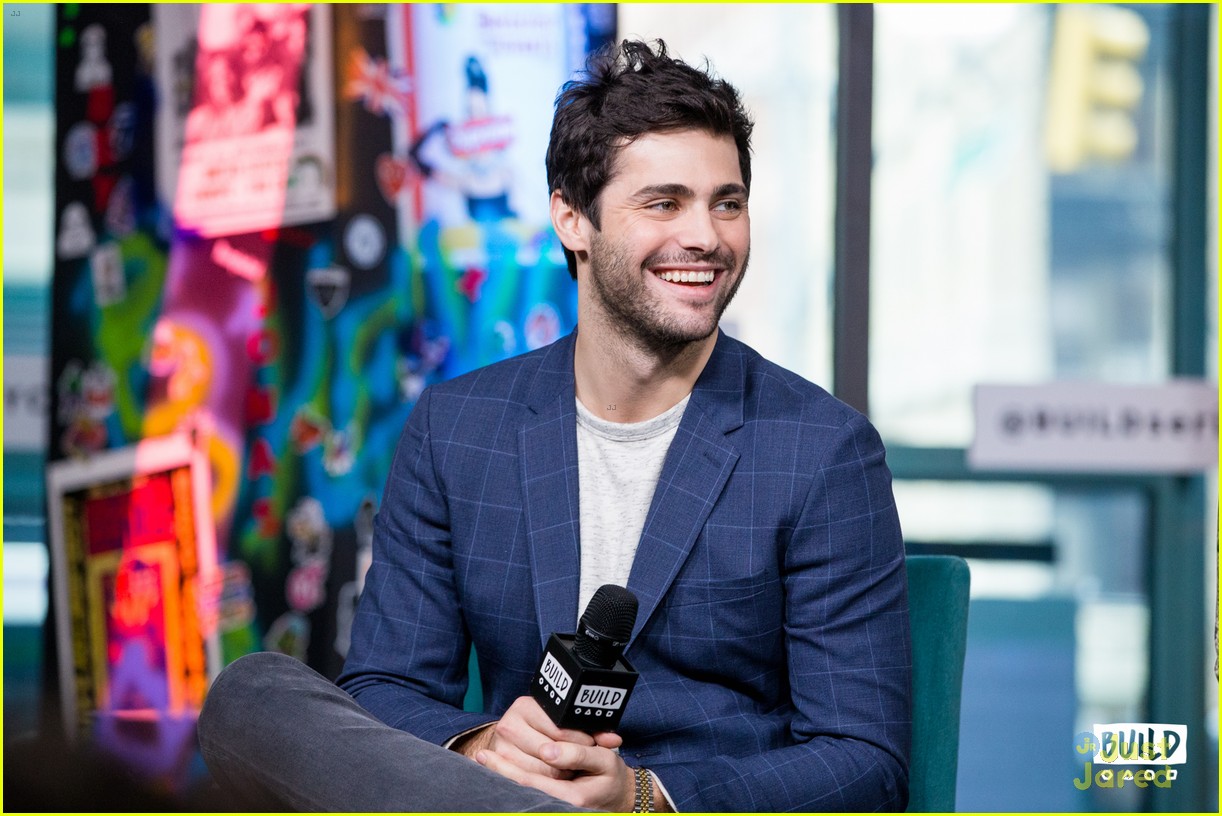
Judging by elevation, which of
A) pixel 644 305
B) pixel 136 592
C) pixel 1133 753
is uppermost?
pixel 644 305

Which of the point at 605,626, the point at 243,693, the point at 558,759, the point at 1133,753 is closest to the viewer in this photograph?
the point at 605,626

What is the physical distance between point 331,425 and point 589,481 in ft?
5.57

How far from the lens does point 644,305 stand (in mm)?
1852

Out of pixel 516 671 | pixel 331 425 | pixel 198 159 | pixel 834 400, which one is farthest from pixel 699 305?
pixel 198 159

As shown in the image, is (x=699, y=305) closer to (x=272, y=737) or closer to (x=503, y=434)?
(x=503, y=434)

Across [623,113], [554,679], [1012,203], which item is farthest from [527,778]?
[1012,203]

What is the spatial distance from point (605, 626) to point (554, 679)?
124mm

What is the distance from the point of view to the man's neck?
1893mm

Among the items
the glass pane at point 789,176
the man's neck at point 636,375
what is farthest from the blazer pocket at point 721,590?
the glass pane at point 789,176

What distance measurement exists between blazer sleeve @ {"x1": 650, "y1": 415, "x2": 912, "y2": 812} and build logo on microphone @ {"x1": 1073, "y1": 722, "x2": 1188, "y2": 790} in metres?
0.97

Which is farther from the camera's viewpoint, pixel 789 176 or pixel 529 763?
pixel 789 176

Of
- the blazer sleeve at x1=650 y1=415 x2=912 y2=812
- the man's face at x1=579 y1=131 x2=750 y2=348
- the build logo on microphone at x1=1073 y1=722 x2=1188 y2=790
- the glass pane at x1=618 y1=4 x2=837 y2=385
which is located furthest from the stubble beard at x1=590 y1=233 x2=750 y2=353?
the glass pane at x1=618 y1=4 x2=837 y2=385

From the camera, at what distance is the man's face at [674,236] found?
184 centimetres

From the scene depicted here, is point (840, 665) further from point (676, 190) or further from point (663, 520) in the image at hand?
point (676, 190)
